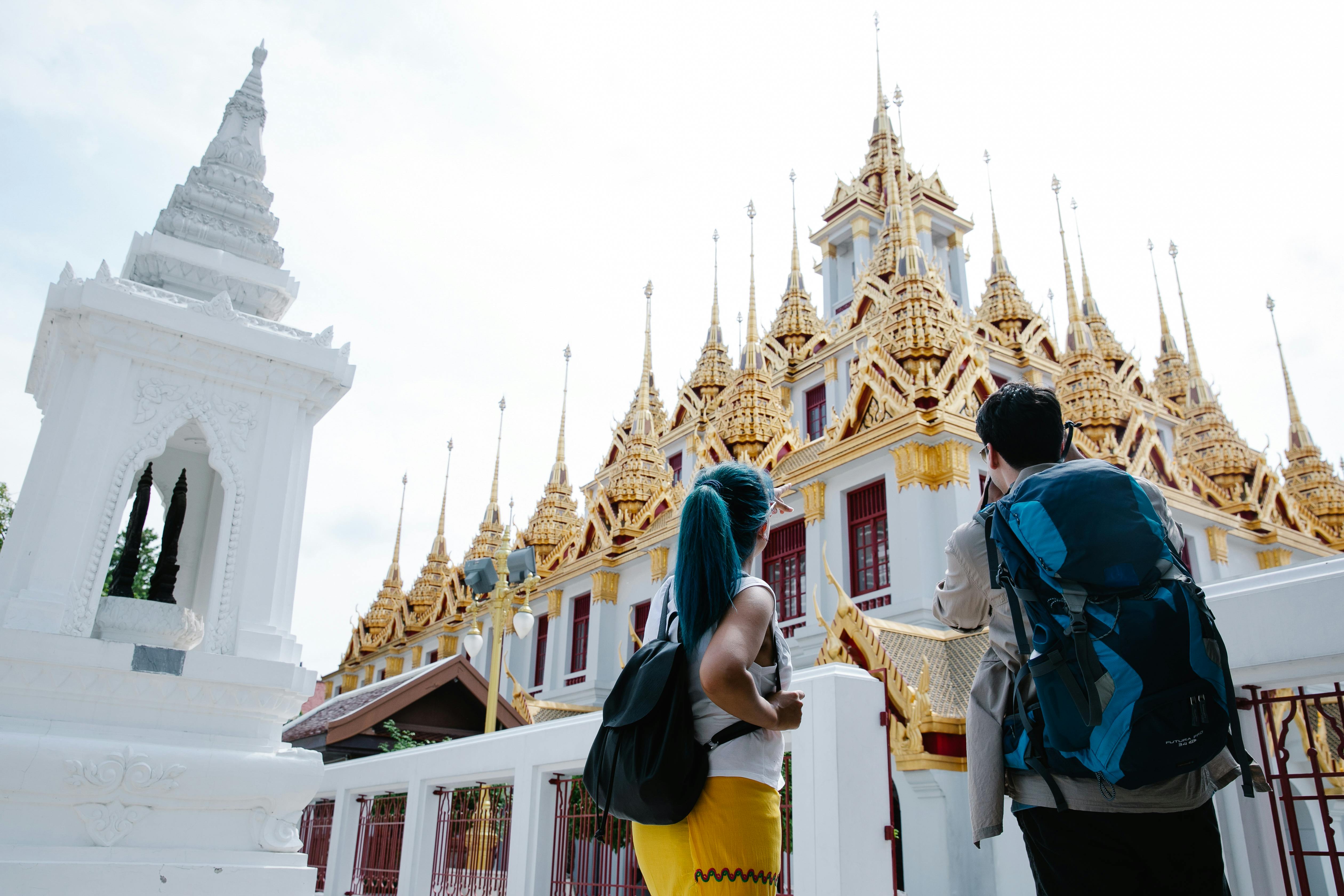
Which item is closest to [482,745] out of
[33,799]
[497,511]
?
[33,799]

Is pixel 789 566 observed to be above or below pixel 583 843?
above

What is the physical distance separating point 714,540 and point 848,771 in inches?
99.5

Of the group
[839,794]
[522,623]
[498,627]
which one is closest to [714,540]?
[839,794]

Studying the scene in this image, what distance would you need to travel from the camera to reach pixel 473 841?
21.5ft

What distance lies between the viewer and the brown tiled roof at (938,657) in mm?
9398

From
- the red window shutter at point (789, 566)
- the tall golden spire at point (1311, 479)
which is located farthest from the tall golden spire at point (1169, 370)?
the red window shutter at point (789, 566)

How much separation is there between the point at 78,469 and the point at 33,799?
5.31 feet

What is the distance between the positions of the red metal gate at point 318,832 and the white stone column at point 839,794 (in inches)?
205

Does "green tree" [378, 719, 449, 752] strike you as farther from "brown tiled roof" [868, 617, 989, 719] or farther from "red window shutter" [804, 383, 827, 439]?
"red window shutter" [804, 383, 827, 439]

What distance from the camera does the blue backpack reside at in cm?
167

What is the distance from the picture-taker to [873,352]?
13.8 metres

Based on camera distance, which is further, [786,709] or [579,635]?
[579,635]

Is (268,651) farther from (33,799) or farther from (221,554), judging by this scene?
(33,799)

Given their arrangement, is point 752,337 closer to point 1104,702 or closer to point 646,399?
point 646,399
